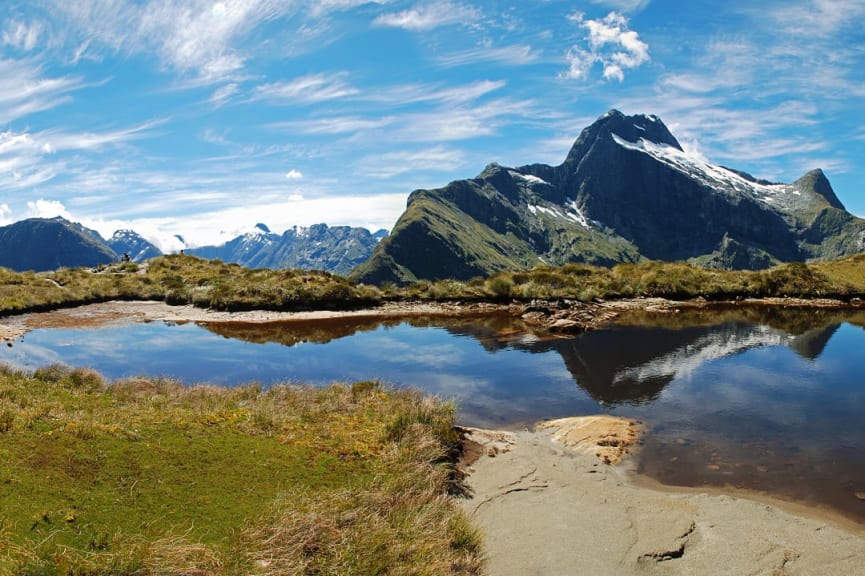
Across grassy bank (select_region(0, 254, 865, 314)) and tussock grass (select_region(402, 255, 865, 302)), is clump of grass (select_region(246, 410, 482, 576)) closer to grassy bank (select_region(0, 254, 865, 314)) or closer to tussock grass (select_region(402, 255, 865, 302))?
grassy bank (select_region(0, 254, 865, 314))

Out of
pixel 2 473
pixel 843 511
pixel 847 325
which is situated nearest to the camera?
pixel 2 473

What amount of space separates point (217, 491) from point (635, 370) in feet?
69.7

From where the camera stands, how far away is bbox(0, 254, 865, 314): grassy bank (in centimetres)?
4638

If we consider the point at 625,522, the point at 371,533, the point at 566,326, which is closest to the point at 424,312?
the point at 566,326

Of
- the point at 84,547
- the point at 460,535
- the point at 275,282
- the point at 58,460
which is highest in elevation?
the point at 275,282

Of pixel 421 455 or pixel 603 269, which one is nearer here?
pixel 421 455

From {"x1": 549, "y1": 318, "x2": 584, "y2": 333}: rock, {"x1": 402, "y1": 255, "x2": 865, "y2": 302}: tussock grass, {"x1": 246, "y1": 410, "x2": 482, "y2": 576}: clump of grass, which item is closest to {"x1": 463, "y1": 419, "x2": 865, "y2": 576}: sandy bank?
{"x1": 246, "y1": 410, "x2": 482, "y2": 576}: clump of grass

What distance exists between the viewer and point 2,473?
934 cm

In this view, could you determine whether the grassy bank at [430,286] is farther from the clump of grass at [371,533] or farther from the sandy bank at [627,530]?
the clump of grass at [371,533]

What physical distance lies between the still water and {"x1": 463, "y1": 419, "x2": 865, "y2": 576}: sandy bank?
1.89 meters

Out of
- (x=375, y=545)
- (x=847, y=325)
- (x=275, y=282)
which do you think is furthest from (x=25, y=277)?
(x=847, y=325)

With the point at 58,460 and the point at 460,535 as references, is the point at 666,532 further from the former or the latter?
the point at 58,460

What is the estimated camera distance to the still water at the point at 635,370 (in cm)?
1609

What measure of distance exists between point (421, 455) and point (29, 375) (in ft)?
51.6
